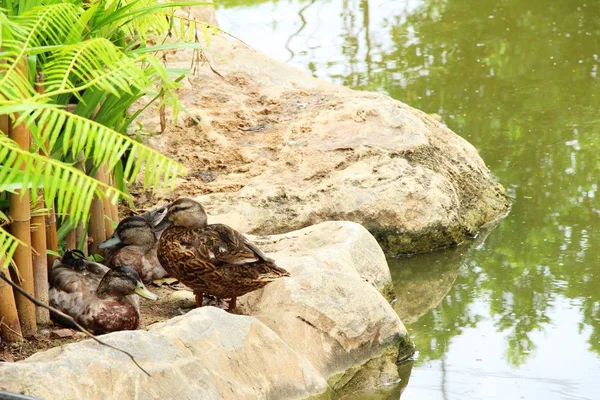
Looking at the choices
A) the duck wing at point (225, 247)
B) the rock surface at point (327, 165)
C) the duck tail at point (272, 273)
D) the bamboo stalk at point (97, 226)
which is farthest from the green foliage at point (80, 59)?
the rock surface at point (327, 165)

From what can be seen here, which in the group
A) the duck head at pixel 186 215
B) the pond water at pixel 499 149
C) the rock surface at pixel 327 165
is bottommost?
the pond water at pixel 499 149

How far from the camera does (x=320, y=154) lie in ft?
22.2

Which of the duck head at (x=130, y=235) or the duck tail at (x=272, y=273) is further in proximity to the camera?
the duck head at (x=130, y=235)

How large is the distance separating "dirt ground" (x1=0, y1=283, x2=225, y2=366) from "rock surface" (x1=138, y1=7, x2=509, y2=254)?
93 centimetres

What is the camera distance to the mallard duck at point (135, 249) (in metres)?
5.19

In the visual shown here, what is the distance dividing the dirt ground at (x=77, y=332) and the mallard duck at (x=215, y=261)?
19 cm

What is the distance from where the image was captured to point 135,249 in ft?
17.1

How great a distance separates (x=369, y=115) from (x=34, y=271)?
10.9 ft

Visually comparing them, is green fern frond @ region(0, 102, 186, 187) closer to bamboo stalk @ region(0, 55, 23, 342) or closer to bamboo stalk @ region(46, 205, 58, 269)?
bamboo stalk @ region(0, 55, 23, 342)

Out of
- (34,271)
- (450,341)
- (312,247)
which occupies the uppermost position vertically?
(34,271)

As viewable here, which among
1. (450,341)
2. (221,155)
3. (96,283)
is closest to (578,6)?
(221,155)

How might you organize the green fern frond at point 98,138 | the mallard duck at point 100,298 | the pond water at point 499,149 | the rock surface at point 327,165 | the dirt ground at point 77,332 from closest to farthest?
1. the green fern frond at point 98,138
2. the dirt ground at point 77,332
3. the mallard duck at point 100,298
4. the pond water at point 499,149
5. the rock surface at point 327,165

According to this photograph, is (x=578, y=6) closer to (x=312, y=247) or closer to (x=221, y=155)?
(x=221, y=155)

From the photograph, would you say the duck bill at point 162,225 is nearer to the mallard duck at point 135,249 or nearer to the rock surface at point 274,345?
the mallard duck at point 135,249
